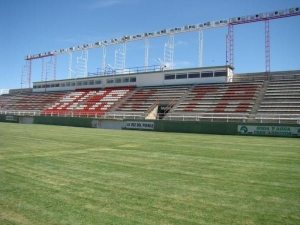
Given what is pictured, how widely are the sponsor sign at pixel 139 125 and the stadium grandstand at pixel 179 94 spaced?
1.87 m

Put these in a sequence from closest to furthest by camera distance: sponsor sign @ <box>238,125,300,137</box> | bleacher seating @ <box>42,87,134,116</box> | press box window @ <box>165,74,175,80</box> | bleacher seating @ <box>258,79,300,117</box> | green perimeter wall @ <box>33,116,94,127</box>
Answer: sponsor sign @ <box>238,125,300,137</box>, bleacher seating @ <box>258,79,300,117</box>, green perimeter wall @ <box>33,116,94,127</box>, bleacher seating @ <box>42,87,134,116</box>, press box window @ <box>165,74,175,80</box>

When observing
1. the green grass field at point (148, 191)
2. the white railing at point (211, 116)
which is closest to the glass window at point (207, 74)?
the white railing at point (211, 116)

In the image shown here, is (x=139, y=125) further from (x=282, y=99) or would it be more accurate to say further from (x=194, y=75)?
(x=282, y=99)

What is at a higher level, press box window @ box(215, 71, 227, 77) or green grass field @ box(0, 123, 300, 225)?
press box window @ box(215, 71, 227, 77)

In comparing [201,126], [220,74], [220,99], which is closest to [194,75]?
[220,74]

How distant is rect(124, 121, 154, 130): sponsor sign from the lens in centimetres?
3144

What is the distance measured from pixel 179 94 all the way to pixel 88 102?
17.9 meters

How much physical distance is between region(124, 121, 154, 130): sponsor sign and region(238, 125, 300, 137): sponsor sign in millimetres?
10125

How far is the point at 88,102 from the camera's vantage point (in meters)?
49.9

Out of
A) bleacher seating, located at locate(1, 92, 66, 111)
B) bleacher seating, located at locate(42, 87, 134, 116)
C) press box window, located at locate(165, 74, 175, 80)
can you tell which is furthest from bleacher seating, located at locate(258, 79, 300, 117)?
bleacher seating, located at locate(1, 92, 66, 111)

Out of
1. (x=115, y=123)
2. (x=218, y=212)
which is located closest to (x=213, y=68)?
(x=115, y=123)

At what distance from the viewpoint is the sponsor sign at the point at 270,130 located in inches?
891

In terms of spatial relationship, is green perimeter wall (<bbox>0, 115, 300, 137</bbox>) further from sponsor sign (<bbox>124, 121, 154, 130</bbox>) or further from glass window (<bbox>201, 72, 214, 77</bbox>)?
glass window (<bbox>201, 72, 214, 77</bbox>)

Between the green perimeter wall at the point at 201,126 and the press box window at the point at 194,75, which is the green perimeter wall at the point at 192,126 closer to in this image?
the green perimeter wall at the point at 201,126
